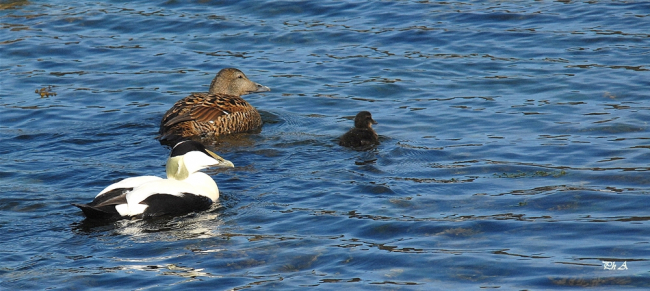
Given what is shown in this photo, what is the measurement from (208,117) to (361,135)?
7.37ft

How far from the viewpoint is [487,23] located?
14898 millimetres

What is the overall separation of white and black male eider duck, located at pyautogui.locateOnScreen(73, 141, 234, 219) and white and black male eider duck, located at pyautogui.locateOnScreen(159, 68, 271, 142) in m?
2.14

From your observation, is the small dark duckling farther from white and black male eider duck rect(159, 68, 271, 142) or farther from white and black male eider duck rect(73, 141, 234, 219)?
white and black male eider duck rect(73, 141, 234, 219)

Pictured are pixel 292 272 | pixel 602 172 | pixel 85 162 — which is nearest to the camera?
pixel 292 272

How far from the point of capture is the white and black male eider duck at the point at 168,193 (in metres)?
7.41

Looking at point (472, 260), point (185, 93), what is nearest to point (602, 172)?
point (472, 260)

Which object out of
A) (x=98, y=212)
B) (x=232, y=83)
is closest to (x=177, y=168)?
(x=98, y=212)

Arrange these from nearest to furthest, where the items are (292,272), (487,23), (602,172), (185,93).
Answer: (292,272) → (602,172) → (185,93) → (487,23)

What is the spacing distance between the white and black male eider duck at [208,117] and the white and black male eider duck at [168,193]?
7.02ft

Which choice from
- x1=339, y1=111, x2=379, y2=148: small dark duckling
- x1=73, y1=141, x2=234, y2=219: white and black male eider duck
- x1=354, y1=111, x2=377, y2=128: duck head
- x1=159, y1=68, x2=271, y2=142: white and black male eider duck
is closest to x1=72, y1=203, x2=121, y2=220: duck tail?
x1=73, y1=141, x2=234, y2=219: white and black male eider duck

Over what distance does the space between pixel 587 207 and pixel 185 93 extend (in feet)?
22.1

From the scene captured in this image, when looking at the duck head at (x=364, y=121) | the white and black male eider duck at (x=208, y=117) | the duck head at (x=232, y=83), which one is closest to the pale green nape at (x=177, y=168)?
the white and black male eider duck at (x=208, y=117)

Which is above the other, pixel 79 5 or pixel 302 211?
pixel 79 5

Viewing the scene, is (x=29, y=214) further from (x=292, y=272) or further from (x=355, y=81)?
(x=355, y=81)
